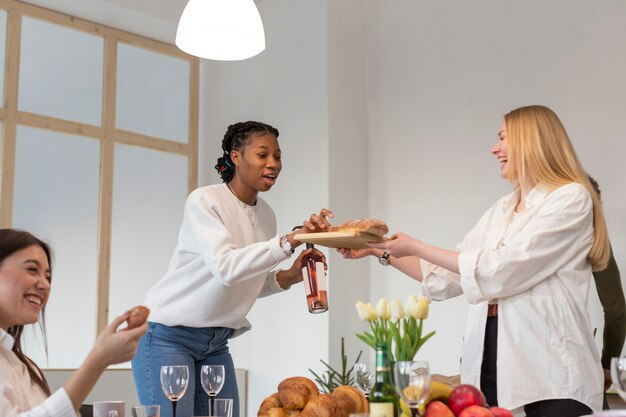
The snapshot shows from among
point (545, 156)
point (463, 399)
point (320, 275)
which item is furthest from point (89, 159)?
point (463, 399)

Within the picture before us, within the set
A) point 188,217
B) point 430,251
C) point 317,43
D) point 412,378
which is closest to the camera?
point 412,378

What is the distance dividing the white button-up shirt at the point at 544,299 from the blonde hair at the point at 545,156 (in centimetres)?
5

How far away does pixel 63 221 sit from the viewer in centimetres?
555

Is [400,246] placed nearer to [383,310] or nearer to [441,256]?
[441,256]

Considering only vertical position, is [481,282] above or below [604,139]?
below

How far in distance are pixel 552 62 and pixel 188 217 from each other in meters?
2.50

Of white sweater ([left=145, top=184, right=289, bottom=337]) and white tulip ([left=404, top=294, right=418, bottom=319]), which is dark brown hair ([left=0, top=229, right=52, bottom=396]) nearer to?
white sweater ([left=145, top=184, right=289, bottom=337])

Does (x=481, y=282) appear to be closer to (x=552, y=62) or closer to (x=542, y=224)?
(x=542, y=224)

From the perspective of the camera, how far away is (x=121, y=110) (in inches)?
232

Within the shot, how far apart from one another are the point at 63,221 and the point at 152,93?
1.20m

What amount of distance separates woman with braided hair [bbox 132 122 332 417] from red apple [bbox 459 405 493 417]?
41.1 inches

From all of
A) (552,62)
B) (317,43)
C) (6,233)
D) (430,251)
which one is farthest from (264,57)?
(6,233)

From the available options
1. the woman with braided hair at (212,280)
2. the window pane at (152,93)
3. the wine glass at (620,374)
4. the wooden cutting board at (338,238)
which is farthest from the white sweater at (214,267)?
the window pane at (152,93)

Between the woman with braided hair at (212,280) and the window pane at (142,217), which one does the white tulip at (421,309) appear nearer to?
the woman with braided hair at (212,280)
